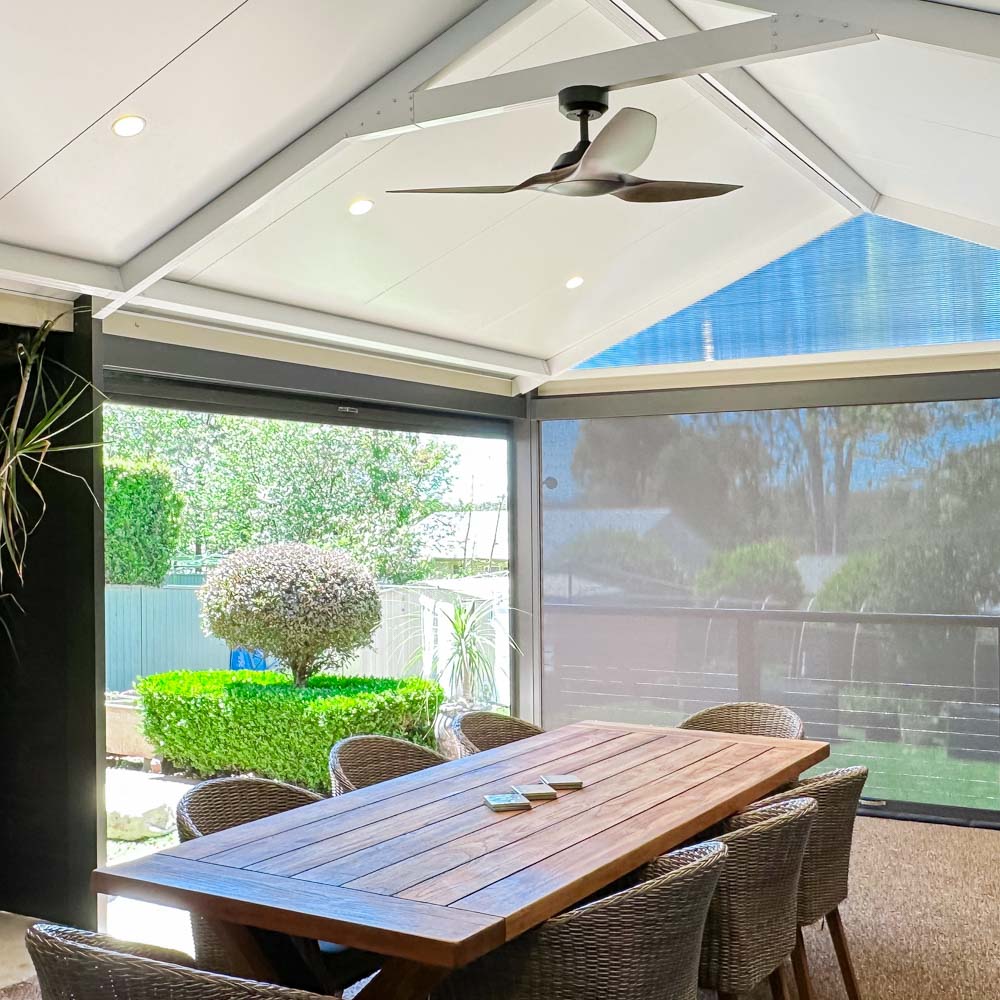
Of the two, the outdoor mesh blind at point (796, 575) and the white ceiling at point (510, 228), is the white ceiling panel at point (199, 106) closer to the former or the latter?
the white ceiling at point (510, 228)

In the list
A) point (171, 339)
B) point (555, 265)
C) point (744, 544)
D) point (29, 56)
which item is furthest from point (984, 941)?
point (29, 56)

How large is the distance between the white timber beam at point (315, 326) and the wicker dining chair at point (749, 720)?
2.27 metres

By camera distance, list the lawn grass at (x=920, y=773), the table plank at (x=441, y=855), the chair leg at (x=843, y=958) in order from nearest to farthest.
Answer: the table plank at (x=441, y=855) → the chair leg at (x=843, y=958) → the lawn grass at (x=920, y=773)

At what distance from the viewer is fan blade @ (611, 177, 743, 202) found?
304cm

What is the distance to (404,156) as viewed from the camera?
4.20m

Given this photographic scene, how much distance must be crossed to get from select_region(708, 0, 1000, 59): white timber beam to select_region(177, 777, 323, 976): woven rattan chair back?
8.40ft

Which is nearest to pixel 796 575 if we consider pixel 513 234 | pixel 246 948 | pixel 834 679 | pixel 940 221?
pixel 834 679

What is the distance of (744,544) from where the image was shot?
6953 millimetres

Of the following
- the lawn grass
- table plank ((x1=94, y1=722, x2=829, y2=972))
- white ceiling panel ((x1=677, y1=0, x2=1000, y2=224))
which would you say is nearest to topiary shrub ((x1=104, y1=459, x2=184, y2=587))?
table plank ((x1=94, y1=722, x2=829, y2=972))

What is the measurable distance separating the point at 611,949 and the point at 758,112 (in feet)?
10.3

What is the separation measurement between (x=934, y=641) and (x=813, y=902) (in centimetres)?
338

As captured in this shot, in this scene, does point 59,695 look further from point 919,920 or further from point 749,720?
point 919,920

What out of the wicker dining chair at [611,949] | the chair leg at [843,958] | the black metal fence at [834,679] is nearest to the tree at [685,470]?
the black metal fence at [834,679]

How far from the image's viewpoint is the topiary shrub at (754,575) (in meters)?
6.83
